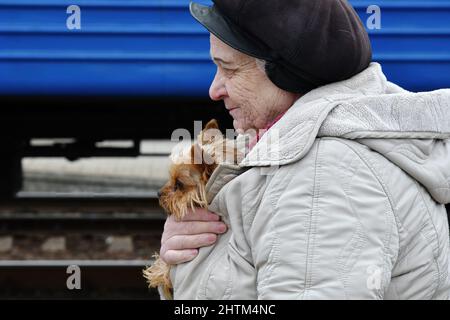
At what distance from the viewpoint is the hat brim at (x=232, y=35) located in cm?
147

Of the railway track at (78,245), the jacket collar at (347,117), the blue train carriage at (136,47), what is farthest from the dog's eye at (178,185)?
the railway track at (78,245)

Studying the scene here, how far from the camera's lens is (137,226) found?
5969 mm

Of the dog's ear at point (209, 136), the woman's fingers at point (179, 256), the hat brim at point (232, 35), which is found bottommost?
the woman's fingers at point (179, 256)

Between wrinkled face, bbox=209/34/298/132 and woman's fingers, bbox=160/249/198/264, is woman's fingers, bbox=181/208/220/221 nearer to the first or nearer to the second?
woman's fingers, bbox=160/249/198/264

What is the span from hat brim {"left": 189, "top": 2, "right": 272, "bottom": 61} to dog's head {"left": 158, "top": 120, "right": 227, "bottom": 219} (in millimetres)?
396

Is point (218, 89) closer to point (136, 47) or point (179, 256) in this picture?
point (179, 256)

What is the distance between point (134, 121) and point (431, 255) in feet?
15.2

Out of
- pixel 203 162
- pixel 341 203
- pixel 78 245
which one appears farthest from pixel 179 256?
pixel 78 245

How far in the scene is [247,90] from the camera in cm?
A: 162

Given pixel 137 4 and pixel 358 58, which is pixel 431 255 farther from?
pixel 137 4

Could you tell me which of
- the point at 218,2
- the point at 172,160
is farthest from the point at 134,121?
the point at 218,2

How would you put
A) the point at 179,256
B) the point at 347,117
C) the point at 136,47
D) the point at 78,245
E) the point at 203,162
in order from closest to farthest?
the point at 347,117
the point at 179,256
the point at 203,162
the point at 136,47
the point at 78,245

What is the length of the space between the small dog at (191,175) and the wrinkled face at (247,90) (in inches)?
6.0

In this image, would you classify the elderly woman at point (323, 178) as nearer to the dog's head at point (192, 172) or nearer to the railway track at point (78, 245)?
the dog's head at point (192, 172)
